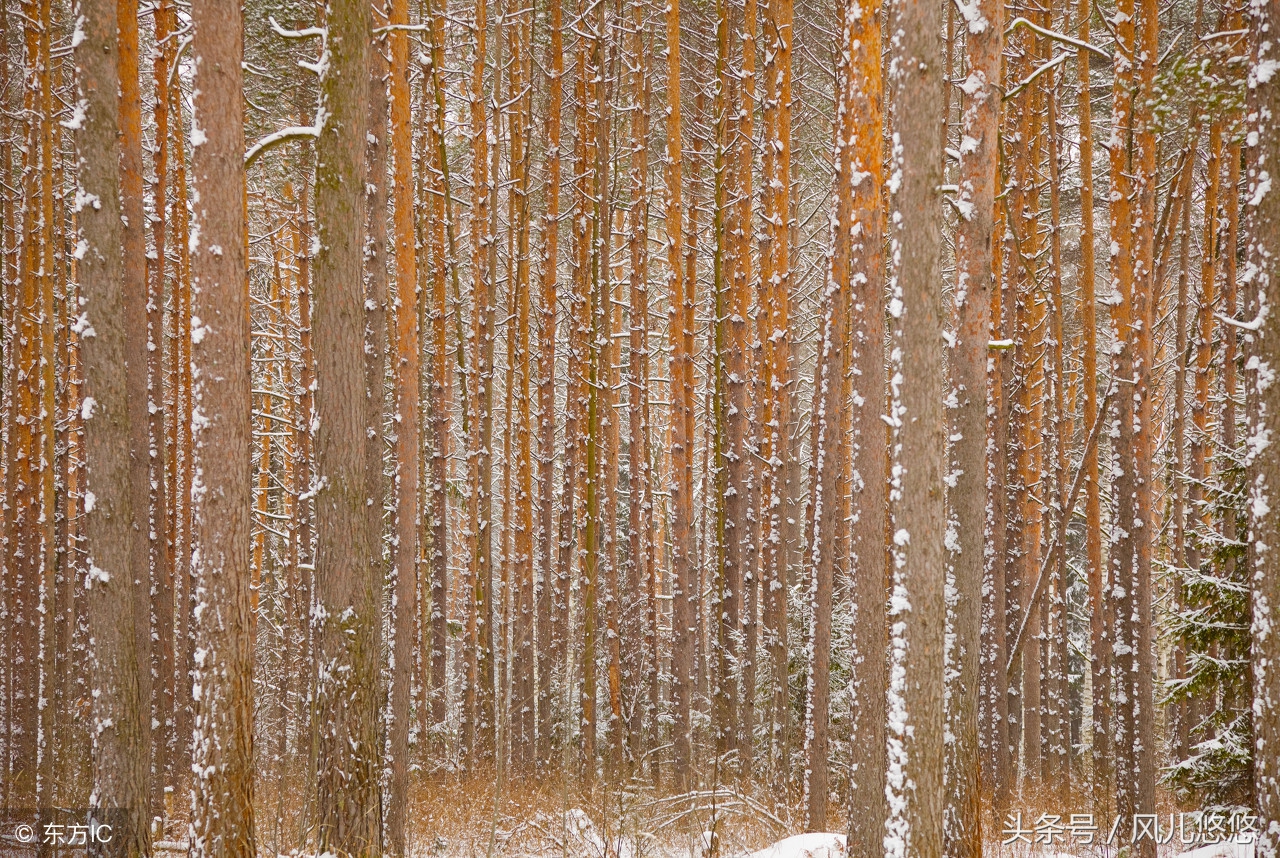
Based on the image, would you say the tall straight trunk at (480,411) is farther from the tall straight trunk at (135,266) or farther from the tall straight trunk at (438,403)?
the tall straight trunk at (135,266)

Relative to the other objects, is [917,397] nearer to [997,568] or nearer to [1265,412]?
[1265,412]

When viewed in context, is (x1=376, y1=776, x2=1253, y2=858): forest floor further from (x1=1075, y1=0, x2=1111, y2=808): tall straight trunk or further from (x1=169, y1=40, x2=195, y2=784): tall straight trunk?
(x1=169, y1=40, x2=195, y2=784): tall straight trunk

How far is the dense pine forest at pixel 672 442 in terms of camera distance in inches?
215

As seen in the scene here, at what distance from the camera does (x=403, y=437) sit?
9.28m

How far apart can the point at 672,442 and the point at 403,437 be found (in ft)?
13.2

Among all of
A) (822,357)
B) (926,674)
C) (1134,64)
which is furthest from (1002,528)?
(926,674)

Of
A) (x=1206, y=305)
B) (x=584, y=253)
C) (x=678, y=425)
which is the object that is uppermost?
(x=584, y=253)

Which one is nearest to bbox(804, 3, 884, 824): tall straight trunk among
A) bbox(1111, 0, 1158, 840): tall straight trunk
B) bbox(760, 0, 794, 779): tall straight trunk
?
bbox(760, 0, 794, 779): tall straight trunk

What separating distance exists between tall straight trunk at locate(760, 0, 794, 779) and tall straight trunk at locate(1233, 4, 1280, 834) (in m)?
6.01

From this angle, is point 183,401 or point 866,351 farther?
point 183,401

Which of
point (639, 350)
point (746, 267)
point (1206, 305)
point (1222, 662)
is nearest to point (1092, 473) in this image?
point (1206, 305)

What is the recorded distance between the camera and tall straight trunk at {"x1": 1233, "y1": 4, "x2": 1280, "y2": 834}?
16.5ft

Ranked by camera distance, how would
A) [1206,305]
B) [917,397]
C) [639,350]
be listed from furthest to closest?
1. [639,350]
2. [1206,305]
3. [917,397]

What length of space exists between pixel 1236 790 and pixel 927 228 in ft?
19.5
